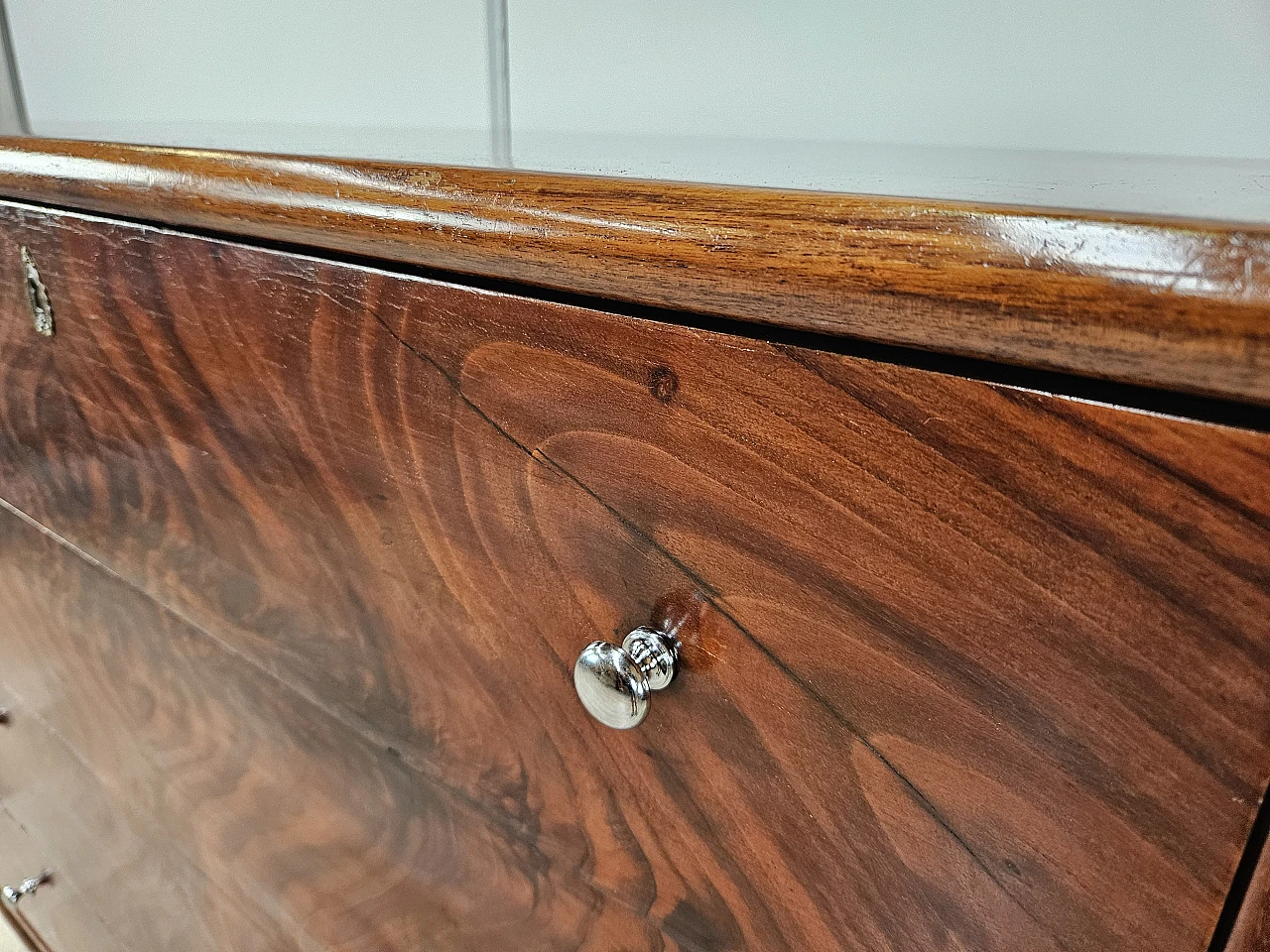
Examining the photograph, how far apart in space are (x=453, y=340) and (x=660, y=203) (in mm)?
84

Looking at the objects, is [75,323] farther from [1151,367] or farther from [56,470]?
[1151,367]

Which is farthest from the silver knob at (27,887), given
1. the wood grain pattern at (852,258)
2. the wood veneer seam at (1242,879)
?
the wood veneer seam at (1242,879)

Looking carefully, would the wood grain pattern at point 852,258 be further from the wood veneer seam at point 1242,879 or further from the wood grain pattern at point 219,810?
the wood grain pattern at point 219,810

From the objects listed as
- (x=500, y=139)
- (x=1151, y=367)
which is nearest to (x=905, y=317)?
(x=1151, y=367)

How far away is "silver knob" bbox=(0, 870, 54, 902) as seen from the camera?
66 cm

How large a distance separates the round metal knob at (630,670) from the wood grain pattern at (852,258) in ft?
0.30

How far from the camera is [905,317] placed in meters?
0.17

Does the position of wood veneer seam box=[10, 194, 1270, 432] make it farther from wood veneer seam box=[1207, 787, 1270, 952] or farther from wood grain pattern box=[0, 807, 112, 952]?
wood grain pattern box=[0, 807, 112, 952]

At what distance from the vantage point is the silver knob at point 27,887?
0.66 meters

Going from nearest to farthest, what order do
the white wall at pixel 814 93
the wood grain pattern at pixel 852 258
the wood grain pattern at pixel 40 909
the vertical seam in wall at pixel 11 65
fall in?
the wood grain pattern at pixel 852 258 < the white wall at pixel 814 93 < the wood grain pattern at pixel 40 909 < the vertical seam in wall at pixel 11 65

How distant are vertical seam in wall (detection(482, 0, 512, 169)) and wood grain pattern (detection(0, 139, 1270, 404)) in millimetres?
488

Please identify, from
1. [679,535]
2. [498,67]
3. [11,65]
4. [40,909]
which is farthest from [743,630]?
[11,65]

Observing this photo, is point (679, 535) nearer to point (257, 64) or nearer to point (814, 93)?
point (814, 93)

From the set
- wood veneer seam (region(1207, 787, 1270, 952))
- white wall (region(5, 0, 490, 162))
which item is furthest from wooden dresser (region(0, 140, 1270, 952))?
white wall (region(5, 0, 490, 162))
